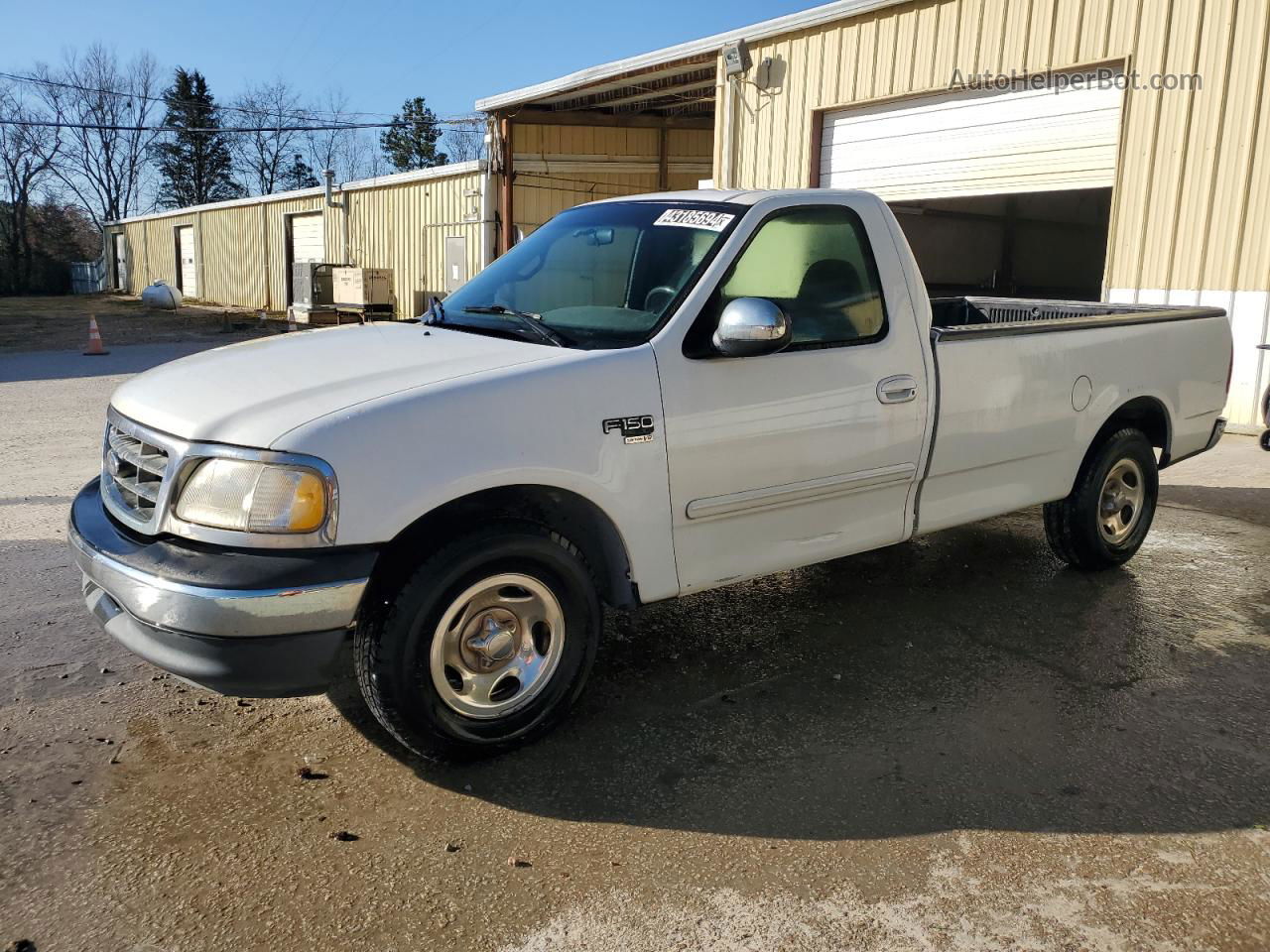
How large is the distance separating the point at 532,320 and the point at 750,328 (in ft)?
2.85

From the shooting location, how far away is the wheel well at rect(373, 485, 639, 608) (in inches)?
125

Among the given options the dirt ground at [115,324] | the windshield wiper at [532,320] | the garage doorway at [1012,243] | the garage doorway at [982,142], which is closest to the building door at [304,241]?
the dirt ground at [115,324]

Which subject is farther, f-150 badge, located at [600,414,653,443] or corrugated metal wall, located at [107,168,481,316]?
corrugated metal wall, located at [107,168,481,316]

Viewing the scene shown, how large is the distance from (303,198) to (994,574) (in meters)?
28.5

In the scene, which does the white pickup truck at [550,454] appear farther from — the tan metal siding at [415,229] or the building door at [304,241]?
the building door at [304,241]

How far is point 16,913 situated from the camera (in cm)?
267

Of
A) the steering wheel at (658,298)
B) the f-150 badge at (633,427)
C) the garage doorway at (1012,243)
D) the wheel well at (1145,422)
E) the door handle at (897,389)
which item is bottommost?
the wheel well at (1145,422)

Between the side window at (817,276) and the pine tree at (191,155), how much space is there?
217 ft

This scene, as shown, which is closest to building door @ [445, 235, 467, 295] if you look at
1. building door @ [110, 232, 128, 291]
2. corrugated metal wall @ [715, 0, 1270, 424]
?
corrugated metal wall @ [715, 0, 1270, 424]

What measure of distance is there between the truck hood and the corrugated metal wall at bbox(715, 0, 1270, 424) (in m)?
8.51

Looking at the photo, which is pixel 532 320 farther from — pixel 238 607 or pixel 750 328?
pixel 238 607

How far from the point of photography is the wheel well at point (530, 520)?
10.5 ft

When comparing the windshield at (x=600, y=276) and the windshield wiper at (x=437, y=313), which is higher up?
the windshield at (x=600, y=276)

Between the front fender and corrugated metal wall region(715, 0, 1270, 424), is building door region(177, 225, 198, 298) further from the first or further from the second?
the front fender
